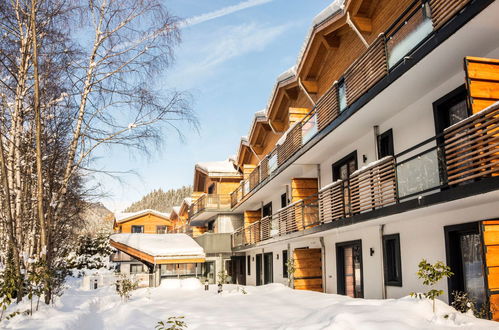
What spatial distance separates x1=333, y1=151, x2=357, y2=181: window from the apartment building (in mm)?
53

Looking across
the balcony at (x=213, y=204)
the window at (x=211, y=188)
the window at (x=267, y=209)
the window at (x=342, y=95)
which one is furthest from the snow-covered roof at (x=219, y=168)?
the window at (x=342, y=95)

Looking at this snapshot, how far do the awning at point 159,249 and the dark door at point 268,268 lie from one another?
5.41m

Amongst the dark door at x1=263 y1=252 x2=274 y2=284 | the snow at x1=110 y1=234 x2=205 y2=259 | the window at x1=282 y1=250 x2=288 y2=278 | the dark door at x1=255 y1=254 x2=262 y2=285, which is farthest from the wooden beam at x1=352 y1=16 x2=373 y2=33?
the snow at x1=110 y1=234 x2=205 y2=259

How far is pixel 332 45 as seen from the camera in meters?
17.0

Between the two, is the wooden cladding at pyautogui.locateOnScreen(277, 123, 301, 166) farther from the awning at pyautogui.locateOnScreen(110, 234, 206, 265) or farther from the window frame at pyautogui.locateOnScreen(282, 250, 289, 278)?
the awning at pyautogui.locateOnScreen(110, 234, 206, 265)

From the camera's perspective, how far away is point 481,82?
777 cm

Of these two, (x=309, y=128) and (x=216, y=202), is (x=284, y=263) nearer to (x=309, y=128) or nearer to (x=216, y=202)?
(x=309, y=128)

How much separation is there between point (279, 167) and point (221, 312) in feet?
27.4

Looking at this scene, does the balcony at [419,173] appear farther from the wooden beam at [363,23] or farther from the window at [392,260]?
the wooden beam at [363,23]

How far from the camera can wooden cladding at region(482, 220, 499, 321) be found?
754 cm

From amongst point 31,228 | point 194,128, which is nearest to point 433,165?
point 194,128

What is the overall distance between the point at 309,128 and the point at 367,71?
18.1 ft

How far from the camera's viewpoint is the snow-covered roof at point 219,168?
115 ft

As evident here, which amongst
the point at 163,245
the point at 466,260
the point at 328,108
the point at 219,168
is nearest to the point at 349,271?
the point at 328,108
